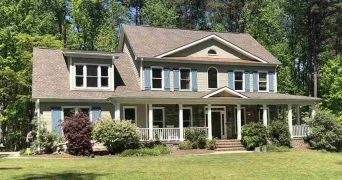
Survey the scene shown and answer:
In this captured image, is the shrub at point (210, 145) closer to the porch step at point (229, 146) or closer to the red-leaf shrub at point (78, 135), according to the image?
the porch step at point (229, 146)

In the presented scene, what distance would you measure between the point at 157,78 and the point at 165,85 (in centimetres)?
69

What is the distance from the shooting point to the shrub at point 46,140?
70.7 feet

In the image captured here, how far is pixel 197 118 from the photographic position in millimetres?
26516

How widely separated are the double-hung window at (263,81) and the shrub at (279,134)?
15.5 feet

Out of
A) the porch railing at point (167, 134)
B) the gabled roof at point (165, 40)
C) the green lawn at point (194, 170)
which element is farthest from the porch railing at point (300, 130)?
the green lawn at point (194, 170)

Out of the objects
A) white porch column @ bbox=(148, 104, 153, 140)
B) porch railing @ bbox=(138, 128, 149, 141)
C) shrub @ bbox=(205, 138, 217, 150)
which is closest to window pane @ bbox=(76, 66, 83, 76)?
white porch column @ bbox=(148, 104, 153, 140)

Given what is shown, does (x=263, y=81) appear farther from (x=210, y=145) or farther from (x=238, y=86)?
(x=210, y=145)

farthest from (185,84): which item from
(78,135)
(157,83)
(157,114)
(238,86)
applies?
(78,135)

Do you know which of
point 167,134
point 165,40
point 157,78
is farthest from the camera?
point 165,40

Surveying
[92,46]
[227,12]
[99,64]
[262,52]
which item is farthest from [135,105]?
[227,12]

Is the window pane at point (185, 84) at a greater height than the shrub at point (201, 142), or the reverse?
the window pane at point (185, 84)

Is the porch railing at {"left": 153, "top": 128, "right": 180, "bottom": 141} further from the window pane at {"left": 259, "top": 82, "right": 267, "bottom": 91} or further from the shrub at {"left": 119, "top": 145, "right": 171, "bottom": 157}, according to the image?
the window pane at {"left": 259, "top": 82, "right": 267, "bottom": 91}

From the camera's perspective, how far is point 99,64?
2442 cm

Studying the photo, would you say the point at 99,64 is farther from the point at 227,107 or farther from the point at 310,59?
the point at 310,59
